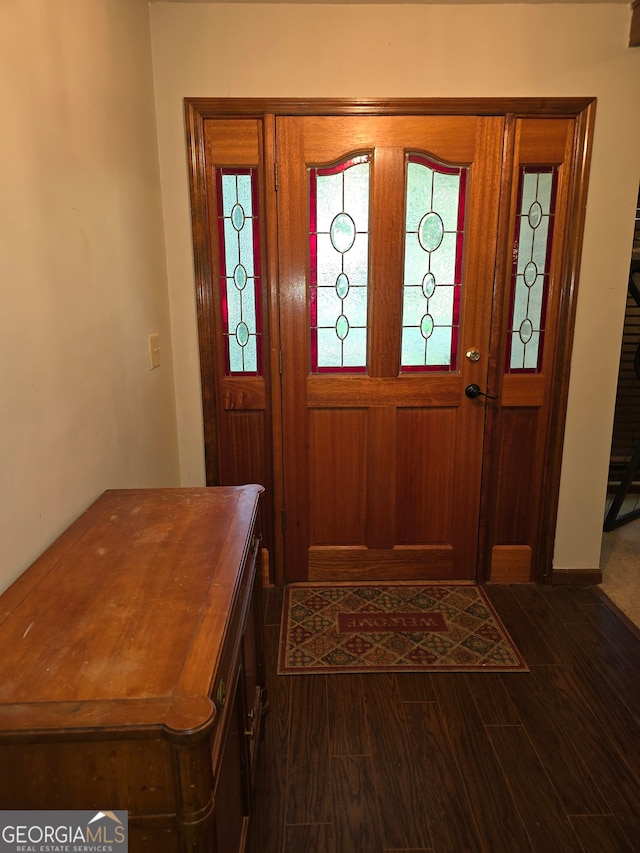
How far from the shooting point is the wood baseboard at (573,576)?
2.80 metres

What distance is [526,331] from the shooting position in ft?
8.59

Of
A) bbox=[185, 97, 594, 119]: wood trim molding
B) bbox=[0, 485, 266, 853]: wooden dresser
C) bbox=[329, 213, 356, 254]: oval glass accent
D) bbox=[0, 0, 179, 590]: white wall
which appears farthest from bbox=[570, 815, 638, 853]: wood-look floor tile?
bbox=[185, 97, 594, 119]: wood trim molding

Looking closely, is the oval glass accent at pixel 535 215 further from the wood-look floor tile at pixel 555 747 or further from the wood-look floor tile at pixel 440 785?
the wood-look floor tile at pixel 440 785

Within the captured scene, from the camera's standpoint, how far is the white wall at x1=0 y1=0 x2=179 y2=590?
4.03 ft

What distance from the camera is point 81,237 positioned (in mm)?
1574

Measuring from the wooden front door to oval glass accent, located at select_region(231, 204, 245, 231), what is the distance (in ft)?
0.58

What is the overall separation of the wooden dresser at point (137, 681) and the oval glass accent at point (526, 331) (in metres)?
1.76

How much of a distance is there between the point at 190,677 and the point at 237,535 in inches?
20.0

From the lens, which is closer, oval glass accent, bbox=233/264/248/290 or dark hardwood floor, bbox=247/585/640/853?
dark hardwood floor, bbox=247/585/640/853

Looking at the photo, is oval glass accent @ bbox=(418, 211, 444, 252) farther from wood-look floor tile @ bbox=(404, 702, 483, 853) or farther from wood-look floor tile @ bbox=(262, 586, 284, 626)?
wood-look floor tile @ bbox=(404, 702, 483, 853)

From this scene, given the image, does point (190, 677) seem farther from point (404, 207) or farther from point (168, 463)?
point (404, 207)

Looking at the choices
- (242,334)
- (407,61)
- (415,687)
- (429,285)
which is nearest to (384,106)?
(407,61)

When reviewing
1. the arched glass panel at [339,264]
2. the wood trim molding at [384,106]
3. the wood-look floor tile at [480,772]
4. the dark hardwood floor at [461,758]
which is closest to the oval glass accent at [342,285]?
the arched glass panel at [339,264]

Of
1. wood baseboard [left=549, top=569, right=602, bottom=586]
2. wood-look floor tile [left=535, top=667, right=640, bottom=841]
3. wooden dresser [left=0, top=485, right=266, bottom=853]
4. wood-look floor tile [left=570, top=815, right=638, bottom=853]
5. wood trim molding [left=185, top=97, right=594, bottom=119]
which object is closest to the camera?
wooden dresser [left=0, top=485, right=266, bottom=853]
